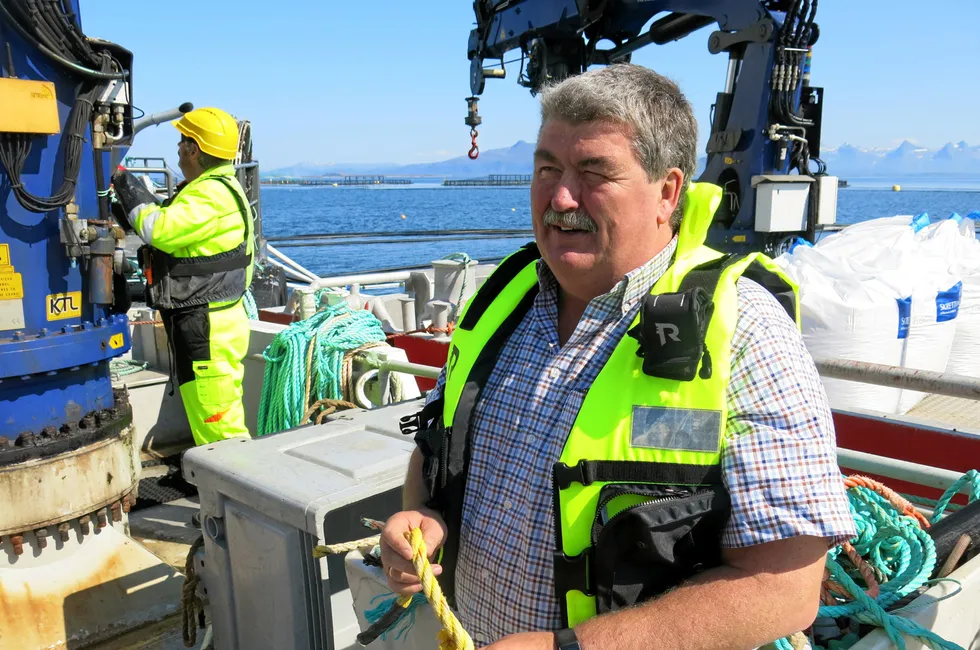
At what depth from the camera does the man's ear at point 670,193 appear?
1.44m

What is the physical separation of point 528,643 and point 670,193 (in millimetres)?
856

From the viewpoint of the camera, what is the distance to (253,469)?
2.18 metres

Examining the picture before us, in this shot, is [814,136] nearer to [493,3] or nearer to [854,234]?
[854,234]

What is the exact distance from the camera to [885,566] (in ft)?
5.65

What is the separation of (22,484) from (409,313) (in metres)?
4.24

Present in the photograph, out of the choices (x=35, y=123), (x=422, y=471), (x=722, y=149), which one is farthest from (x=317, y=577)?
(x=722, y=149)

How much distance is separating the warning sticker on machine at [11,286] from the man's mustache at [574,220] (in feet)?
7.67

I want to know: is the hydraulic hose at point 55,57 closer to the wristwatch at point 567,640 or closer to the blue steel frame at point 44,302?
the blue steel frame at point 44,302

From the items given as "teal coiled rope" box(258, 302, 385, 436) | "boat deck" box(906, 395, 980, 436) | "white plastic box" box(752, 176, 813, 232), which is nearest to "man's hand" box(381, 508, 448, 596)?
"teal coiled rope" box(258, 302, 385, 436)

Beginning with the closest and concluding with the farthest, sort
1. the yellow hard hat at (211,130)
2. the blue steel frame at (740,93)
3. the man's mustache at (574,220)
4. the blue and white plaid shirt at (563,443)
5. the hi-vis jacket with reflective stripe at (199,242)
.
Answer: the blue and white plaid shirt at (563,443)
the man's mustache at (574,220)
the hi-vis jacket with reflective stripe at (199,242)
the yellow hard hat at (211,130)
the blue steel frame at (740,93)

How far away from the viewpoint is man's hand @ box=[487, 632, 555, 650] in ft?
4.02

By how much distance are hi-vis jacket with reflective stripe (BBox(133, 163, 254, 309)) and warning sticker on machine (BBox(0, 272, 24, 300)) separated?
809 mm

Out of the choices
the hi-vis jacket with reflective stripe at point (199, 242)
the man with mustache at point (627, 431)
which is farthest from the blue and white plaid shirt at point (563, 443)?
the hi-vis jacket with reflective stripe at point (199, 242)

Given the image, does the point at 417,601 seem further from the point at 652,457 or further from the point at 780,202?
the point at 780,202
